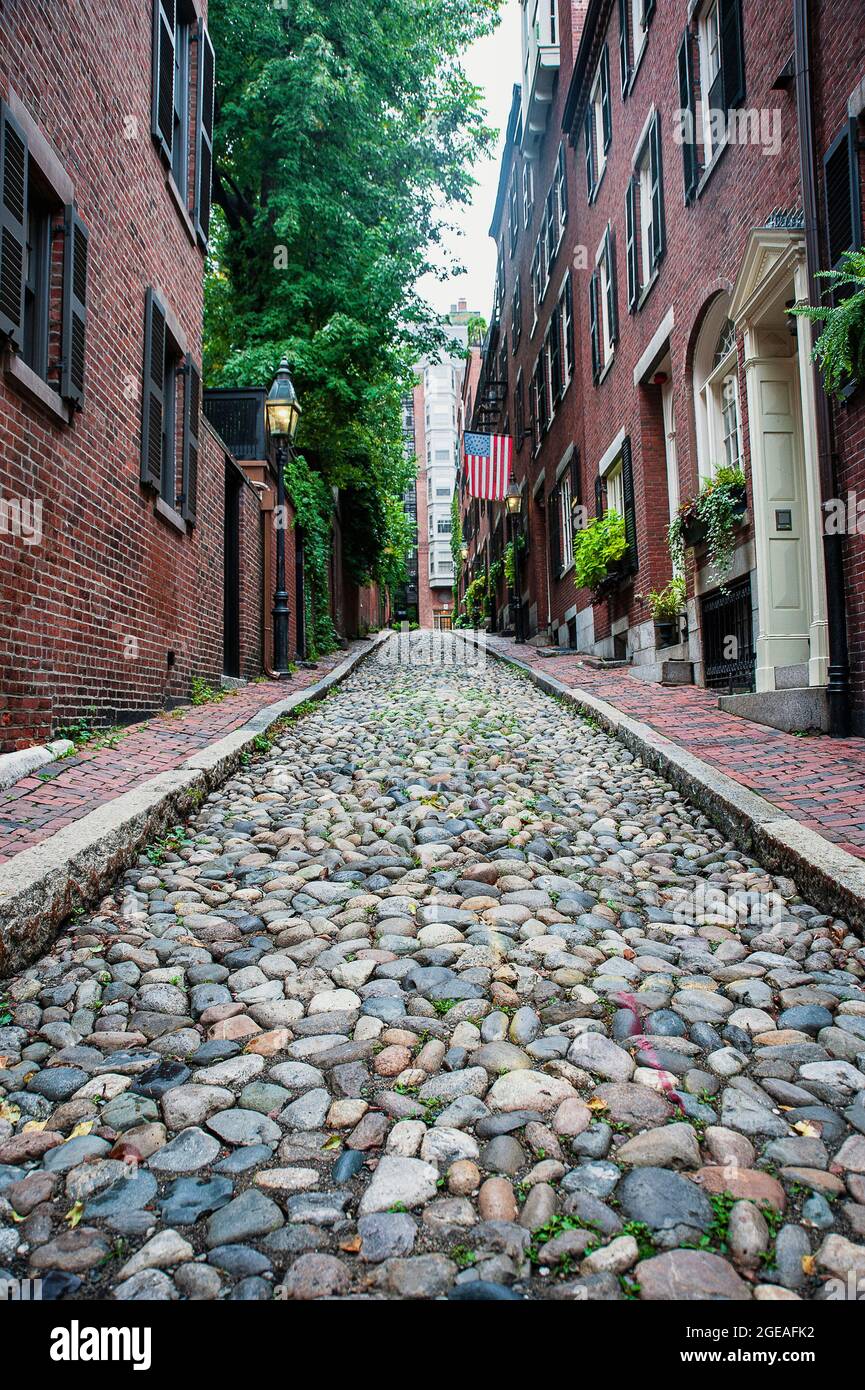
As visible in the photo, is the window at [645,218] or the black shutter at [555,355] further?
the black shutter at [555,355]

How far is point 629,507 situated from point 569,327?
23.1 ft

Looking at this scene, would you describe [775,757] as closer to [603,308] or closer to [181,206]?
[181,206]

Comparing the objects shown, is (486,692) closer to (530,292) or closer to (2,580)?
(2,580)

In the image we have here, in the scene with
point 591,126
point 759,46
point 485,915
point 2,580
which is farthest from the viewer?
point 591,126

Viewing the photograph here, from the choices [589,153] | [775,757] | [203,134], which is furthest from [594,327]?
[775,757]

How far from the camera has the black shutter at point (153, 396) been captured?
24.9ft

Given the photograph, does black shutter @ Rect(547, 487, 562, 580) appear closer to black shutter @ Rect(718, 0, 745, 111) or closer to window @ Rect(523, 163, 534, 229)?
window @ Rect(523, 163, 534, 229)

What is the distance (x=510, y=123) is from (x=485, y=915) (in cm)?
2837

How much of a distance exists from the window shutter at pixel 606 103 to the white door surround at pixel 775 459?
8.39m

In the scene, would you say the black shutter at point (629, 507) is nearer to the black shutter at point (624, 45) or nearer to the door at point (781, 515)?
the door at point (781, 515)

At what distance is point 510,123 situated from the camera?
84.7ft

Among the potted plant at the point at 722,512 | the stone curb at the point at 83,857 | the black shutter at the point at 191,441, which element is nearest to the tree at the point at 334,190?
the black shutter at the point at 191,441
